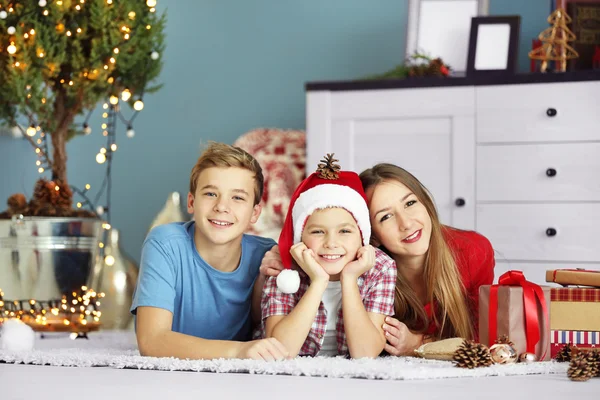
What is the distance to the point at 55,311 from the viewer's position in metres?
2.46

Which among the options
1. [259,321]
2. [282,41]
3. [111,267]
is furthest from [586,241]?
[111,267]

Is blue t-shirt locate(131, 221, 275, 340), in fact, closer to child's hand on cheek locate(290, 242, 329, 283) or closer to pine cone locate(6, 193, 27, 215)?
child's hand on cheek locate(290, 242, 329, 283)

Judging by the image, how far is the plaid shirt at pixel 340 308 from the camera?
1704 millimetres

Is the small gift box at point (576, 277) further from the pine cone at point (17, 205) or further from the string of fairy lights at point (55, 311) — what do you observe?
the pine cone at point (17, 205)

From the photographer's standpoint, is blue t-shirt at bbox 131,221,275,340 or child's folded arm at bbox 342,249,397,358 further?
blue t-shirt at bbox 131,221,275,340

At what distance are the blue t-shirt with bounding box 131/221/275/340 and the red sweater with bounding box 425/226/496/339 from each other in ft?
1.62

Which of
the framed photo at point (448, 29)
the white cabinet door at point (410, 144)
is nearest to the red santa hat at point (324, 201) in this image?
the white cabinet door at point (410, 144)

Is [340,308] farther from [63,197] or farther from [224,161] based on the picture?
[63,197]

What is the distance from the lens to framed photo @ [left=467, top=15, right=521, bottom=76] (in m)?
2.67

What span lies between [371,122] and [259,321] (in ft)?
3.38

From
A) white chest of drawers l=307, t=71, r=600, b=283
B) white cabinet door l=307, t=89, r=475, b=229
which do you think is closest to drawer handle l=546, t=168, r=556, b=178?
white chest of drawers l=307, t=71, r=600, b=283

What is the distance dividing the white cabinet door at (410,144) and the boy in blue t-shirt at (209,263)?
0.88 m

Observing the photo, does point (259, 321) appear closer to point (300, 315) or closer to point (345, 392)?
point (300, 315)

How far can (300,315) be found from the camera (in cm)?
159
